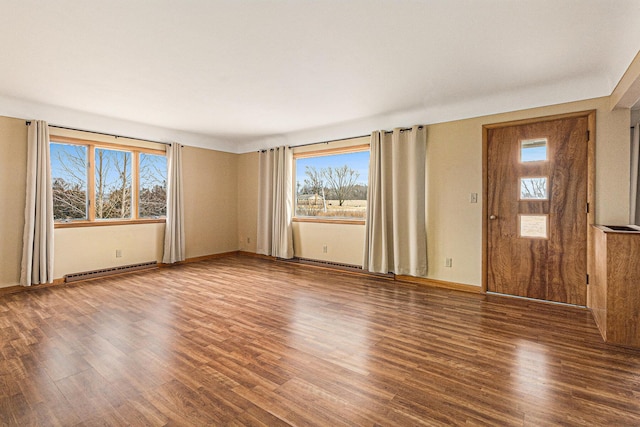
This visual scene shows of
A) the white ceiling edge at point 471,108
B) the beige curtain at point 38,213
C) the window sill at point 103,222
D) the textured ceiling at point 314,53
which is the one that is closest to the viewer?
the textured ceiling at point 314,53

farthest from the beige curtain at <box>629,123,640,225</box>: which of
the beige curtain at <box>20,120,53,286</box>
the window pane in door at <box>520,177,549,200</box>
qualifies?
the beige curtain at <box>20,120,53,286</box>

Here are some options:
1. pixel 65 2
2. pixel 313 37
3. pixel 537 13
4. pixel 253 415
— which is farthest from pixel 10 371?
pixel 537 13

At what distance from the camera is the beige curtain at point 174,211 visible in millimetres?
5711

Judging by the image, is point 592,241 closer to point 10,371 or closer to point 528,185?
point 528,185

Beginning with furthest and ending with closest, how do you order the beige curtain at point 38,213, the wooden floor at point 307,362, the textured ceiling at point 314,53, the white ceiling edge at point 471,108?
the beige curtain at point 38,213, the white ceiling edge at point 471,108, the textured ceiling at point 314,53, the wooden floor at point 307,362

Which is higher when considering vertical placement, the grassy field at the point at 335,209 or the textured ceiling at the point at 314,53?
the textured ceiling at the point at 314,53

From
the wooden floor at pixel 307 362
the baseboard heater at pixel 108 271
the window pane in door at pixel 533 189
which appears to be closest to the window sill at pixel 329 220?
the wooden floor at pixel 307 362

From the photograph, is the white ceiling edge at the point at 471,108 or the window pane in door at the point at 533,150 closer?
the white ceiling edge at the point at 471,108

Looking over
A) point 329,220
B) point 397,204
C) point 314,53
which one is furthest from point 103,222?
point 397,204

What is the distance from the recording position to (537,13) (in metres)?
2.21

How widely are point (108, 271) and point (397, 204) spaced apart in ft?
15.4

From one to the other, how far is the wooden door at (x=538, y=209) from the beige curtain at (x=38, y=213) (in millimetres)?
5930

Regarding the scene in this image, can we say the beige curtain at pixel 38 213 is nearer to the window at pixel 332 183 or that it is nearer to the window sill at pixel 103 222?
the window sill at pixel 103 222

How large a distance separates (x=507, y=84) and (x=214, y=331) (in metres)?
4.07
